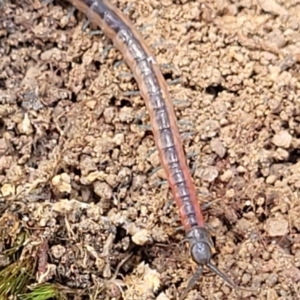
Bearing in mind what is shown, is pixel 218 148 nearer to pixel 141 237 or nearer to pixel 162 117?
pixel 162 117

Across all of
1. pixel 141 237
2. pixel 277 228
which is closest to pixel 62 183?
pixel 141 237

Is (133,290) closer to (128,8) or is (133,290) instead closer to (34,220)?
(34,220)

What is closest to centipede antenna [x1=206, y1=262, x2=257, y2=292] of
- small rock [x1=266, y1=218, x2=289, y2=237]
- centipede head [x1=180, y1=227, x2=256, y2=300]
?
centipede head [x1=180, y1=227, x2=256, y2=300]

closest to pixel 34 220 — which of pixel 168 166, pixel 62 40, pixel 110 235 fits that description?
pixel 110 235

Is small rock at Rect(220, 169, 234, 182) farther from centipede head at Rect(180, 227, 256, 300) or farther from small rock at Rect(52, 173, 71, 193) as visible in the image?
small rock at Rect(52, 173, 71, 193)

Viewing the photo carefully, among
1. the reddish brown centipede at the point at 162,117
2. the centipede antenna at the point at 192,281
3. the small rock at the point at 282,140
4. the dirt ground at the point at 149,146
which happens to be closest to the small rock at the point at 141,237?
the dirt ground at the point at 149,146
